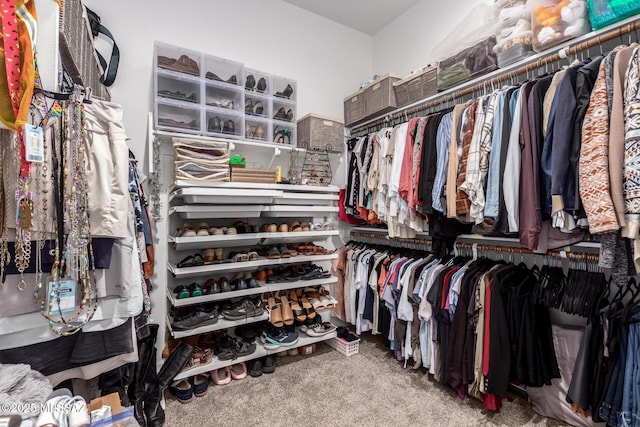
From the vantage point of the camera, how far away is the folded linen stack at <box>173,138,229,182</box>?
6.07ft

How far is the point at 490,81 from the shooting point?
1.84 metres

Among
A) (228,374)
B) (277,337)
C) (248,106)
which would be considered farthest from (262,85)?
(228,374)

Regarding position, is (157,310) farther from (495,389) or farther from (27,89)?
(495,389)

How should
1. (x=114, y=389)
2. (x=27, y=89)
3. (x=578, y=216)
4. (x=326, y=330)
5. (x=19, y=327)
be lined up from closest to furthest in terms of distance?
(x=27, y=89), (x=19, y=327), (x=578, y=216), (x=114, y=389), (x=326, y=330)

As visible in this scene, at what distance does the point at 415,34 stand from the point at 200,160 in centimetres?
222

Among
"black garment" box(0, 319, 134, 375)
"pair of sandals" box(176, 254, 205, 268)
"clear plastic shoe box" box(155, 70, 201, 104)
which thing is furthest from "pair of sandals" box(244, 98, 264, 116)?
"black garment" box(0, 319, 134, 375)

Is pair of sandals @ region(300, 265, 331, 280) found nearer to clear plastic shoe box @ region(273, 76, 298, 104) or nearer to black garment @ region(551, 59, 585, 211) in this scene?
clear plastic shoe box @ region(273, 76, 298, 104)

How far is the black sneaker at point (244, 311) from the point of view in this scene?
1.98 meters

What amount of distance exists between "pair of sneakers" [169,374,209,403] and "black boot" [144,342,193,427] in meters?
0.14

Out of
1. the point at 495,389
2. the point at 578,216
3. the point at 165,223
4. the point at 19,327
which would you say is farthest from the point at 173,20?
the point at 495,389

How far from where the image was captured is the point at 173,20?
2227 mm

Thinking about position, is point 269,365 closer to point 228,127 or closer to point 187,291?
point 187,291

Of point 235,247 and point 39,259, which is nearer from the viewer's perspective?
point 39,259

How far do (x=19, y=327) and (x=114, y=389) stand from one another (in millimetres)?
643
